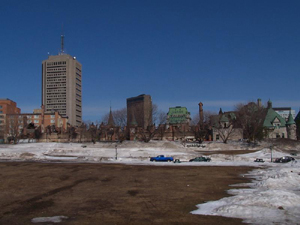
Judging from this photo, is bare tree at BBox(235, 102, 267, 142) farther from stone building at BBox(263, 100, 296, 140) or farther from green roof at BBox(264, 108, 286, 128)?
green roof at BBox(264, 108, 286, 128)

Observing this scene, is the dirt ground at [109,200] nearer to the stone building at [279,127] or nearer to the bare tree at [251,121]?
the bare tree at [251,121]

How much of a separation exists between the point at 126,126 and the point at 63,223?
87.5 meters

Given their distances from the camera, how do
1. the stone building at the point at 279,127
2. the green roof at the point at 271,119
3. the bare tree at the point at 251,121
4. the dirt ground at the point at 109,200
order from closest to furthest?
the dirt ground at the point at 109,200, the bare tree at the point at 251,121, the stone building at the point at 279,127, the green roof at the point at 271,119

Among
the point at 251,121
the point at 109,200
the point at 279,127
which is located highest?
the point at 251,121

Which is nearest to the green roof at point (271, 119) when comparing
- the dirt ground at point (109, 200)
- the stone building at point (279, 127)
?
the stone building at point (279, 127)

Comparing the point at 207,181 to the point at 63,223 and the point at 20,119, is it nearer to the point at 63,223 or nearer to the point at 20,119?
the point at 63,223

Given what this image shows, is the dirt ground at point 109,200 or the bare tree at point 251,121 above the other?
the bare tree at point 251,121

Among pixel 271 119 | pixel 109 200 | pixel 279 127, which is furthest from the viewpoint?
pixel 271 119

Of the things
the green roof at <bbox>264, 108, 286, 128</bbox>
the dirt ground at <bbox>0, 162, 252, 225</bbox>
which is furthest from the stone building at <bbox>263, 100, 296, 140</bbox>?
the dirt ground at <bbox>0, 162, 252, 225</bbox>

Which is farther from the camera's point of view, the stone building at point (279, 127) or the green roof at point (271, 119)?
the green roof at point (271, 119)

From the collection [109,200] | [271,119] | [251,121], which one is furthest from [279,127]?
[109,200]

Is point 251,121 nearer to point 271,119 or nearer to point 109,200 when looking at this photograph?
point 271,119

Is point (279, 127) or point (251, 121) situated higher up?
point (251, 121)

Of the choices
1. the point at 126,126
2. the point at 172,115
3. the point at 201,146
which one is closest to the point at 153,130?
the point at 126,126
